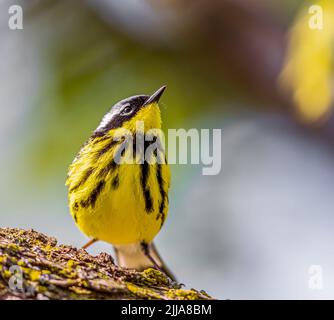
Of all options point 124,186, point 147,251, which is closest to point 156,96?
point 124,186

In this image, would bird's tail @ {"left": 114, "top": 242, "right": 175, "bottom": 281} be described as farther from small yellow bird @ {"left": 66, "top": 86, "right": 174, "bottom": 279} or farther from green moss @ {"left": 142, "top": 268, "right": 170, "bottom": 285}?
green moss @ {"left": 142, "top": 268, "right": 170, "bottom": 285}

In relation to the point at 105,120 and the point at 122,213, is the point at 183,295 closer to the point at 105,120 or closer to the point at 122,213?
the point at 122,213

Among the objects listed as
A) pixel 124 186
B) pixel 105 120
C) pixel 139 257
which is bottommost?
pixel 139 257

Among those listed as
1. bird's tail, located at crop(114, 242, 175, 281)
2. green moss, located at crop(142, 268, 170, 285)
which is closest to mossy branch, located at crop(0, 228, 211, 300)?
green moss, located at crop(142, 268, 170, 285)

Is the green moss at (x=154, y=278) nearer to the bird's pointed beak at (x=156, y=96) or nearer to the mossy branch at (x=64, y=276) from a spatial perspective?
the mossy branch at (x=64, y=276)

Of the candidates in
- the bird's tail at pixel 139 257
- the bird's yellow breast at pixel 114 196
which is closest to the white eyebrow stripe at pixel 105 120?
the bird's yellow breast at pixel 114 196

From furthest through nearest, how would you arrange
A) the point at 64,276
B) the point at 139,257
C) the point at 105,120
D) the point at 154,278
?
the point at 105,120
the point at 139,257
the point at 154,278
the point at 64,276
